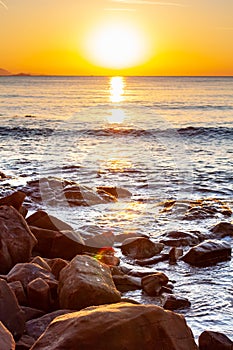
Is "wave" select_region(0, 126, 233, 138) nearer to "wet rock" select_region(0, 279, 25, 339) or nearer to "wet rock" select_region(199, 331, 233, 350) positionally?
"wet rock" select_region(0, 279, 25, 339)

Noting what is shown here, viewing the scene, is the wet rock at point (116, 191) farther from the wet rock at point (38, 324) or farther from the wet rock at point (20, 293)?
the wet rock at point (38, 324)

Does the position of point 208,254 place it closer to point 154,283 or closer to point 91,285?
point 154,283

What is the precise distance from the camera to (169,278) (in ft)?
23.6

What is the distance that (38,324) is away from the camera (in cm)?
510

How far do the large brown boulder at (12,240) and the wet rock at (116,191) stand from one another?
5.68 meters

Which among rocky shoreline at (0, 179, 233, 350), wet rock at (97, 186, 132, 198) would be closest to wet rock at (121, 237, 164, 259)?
rocky shoreline at (0, 179, 233, 350)

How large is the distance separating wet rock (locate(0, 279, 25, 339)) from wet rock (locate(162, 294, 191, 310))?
188 cm

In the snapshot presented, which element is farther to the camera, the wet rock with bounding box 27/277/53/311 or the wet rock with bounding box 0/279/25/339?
the wet rock with bounding box 27/277/53/311

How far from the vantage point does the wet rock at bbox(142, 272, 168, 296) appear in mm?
6500

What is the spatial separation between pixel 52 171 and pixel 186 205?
18.7 feet

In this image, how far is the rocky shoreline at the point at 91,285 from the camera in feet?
12.3

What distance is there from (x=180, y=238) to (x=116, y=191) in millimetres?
4061

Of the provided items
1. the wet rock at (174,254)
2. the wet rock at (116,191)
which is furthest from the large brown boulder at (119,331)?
the wet rock at (116,191)

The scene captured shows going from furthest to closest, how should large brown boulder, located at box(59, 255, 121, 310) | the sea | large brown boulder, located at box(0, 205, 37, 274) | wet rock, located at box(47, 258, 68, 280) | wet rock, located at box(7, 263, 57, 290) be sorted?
1. the sea
2. large brown boulder, located at box(0, 205, 37, 274)
3. wet rock, located at box(47, 258, 68, 280)
4. wet rock, located at box(7, 263, 57, 290)
5. large brown boulder, located at box(59, 255, 121, 310)
